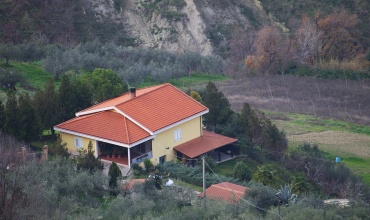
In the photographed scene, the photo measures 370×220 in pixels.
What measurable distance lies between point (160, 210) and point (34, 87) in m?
22.0

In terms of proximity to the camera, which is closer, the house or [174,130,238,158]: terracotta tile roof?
the house

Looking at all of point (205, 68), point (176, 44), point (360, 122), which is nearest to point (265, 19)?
point (176, 44)

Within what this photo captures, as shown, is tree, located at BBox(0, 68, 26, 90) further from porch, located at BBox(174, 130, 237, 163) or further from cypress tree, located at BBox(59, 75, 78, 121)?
porch, located at BBox(174, 130, 237, 163)

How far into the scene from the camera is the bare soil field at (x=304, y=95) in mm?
47125

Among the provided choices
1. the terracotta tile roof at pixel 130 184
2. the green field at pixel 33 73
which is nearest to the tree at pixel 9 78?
the green field at pixel 33 73

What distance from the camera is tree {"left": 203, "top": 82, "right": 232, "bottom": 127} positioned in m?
38.0

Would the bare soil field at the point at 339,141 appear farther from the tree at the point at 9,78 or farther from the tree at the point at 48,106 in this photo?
the tree at the point at 9,78

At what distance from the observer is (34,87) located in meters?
44.4

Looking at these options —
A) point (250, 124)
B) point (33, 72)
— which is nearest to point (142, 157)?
point (250, 124)

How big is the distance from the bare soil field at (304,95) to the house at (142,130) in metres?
11.0

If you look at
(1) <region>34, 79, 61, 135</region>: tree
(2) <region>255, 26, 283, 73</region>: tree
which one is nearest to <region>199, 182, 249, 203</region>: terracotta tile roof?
(1) <region>34, 79, 61, 135</region>: tree

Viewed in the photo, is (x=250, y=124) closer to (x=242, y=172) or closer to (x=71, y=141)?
(x=242, y=172)

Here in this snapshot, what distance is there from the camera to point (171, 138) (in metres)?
34.5

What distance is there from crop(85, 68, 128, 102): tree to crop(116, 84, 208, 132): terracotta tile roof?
10.9ft
